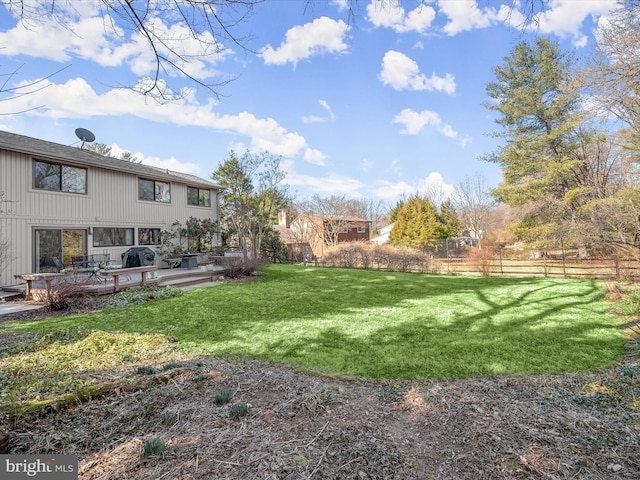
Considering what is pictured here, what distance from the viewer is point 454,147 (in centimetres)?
1848

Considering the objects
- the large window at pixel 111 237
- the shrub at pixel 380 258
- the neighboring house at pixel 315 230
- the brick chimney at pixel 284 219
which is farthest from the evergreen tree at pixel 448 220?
the large window at pixel 111 237

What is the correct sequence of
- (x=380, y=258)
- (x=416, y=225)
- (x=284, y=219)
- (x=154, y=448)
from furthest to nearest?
(x=284, y=219) → (x=416, y=225) → (x=380, y=258) → (x=154, y=448)

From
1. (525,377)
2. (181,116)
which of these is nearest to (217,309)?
(181,116)

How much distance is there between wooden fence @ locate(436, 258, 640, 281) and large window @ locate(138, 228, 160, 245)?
14031 millimetres

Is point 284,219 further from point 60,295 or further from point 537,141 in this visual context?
point 60,295

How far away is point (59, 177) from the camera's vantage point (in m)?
11.0

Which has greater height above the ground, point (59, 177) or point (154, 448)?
point (59, 177)

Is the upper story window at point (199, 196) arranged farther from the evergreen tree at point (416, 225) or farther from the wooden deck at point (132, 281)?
the evergreen tree at point (416, 225)

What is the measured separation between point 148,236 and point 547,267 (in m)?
18.2

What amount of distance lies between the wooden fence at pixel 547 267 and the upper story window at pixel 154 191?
46.5 ft

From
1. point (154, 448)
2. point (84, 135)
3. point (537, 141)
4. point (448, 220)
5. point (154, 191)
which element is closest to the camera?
point (154, 448)

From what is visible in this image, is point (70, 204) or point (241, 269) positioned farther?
point (241, 269)

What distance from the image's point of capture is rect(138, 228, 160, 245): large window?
45.9 feet

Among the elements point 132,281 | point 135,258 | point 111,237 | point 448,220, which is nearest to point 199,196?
point 111,237
